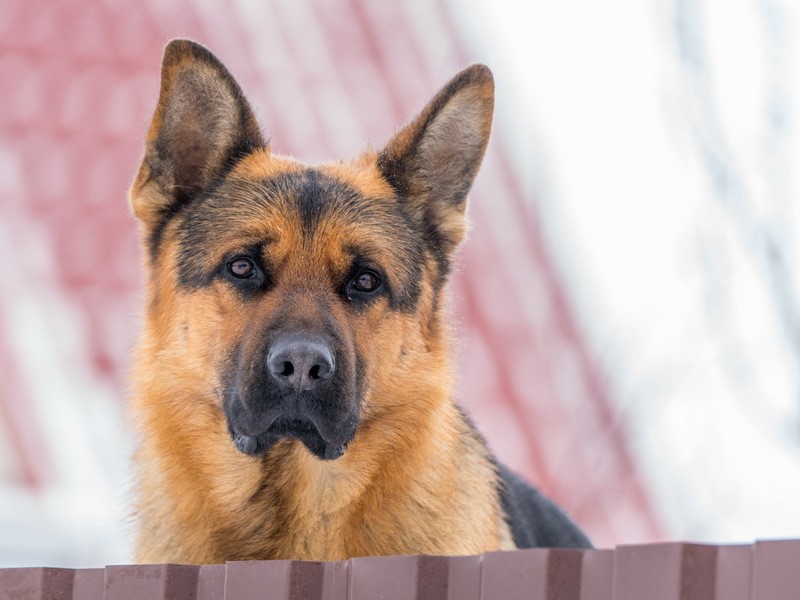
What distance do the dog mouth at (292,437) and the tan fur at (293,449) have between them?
0.15 metres

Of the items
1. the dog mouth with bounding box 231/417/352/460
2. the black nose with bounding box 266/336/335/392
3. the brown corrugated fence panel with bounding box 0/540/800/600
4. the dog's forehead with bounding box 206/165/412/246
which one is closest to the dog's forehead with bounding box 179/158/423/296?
the dog's forehead with bounding box 206/165/412/246

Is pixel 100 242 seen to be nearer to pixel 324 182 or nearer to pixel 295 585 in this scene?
pixel 324 182

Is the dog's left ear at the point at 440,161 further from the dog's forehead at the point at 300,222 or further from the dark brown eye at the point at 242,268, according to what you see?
the dark brown eye at the point at 242,268

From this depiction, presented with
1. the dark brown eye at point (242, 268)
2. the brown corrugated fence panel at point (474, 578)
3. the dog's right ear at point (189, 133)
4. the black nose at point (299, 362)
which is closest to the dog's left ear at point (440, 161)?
the dog's right ear at point (189, 133)

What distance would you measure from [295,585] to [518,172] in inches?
373

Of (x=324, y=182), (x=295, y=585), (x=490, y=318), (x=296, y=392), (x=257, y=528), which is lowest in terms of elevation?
(x=490, y=318)

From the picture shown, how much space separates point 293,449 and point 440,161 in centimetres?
130

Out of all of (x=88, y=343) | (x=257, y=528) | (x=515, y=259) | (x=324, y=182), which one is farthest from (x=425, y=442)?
(x=515, y=259)

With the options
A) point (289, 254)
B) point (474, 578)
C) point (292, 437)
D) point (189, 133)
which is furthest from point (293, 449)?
point (474, 578)

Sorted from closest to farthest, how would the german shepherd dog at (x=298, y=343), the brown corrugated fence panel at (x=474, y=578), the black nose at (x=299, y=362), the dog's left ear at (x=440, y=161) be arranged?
the brown corrugated fence panel at (x=474, y=578), the black nose at (x=299, y=362), the german shepherd dog at (x=298, y=343), the dog's left ear at (x=440, y=161)

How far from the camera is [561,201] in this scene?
1021cm

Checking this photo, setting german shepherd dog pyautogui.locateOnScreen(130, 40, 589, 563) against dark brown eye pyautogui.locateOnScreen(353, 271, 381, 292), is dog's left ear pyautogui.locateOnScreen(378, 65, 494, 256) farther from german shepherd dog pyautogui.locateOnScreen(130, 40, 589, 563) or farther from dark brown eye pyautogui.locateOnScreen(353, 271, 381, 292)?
dark brown eye pyautogui.locateOnScreen(353, 271, 381, 292)

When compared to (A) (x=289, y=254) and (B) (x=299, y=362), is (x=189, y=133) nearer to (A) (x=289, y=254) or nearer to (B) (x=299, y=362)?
(A) (x=289, y=254)

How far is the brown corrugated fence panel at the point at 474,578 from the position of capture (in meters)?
2.23
